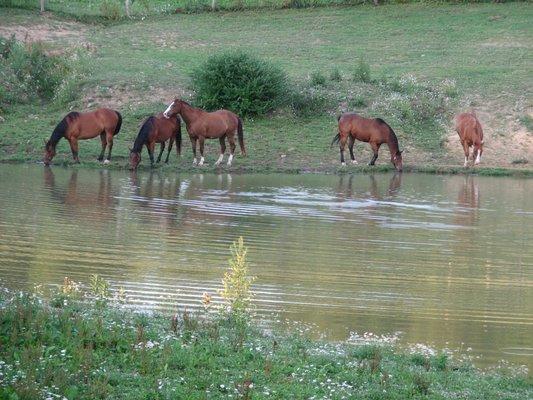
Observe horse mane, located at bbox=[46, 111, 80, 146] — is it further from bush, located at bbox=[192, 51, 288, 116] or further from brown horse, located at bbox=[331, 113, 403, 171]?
brown horse, located at bbox=[331, 113, 403, 171]

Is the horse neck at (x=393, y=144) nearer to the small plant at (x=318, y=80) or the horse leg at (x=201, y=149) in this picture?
the horse leg at (x=201, y=149)

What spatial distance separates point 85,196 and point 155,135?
6310mm

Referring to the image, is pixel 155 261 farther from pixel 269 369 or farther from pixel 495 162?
pixel 495 162

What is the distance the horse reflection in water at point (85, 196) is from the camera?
1748 centimetres

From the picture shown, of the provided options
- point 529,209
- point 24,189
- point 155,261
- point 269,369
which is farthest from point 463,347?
point 24,189

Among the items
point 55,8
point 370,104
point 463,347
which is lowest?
point 463,347

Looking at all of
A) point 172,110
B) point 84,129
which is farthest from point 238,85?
point 84,129

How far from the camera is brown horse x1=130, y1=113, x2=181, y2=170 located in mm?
25281

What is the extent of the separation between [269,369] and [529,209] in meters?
13.8

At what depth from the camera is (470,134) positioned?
28.2 m

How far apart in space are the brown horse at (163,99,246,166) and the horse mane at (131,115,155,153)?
889 mm

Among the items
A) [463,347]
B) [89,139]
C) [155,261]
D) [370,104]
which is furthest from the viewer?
[370,104]

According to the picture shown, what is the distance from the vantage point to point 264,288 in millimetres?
11703

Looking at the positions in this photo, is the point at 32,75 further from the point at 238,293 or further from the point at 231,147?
the point at 238,293
